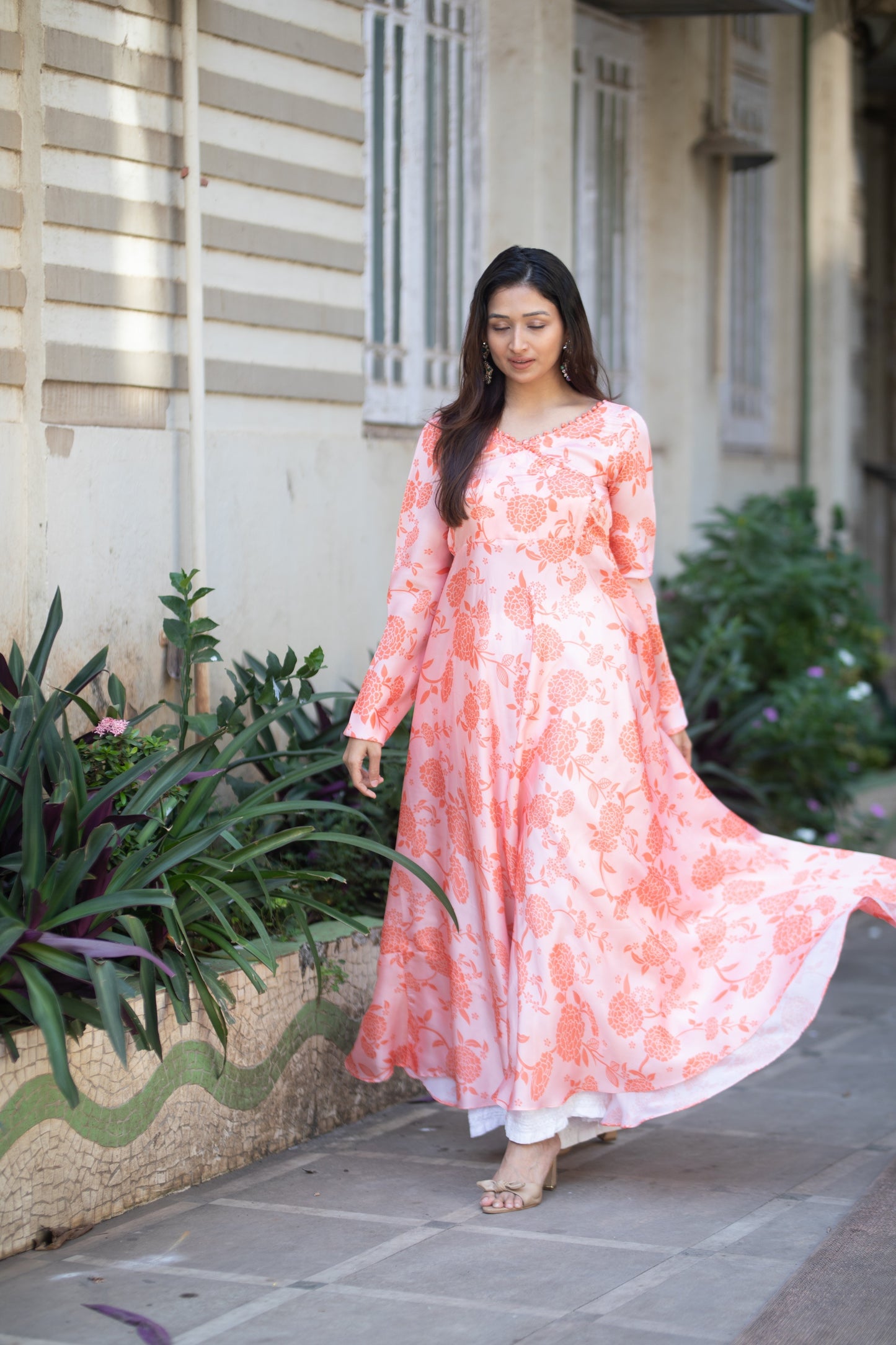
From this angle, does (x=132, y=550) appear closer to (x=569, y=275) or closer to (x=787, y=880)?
(x=569, y=275)

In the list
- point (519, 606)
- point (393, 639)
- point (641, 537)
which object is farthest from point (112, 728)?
point (641, 537)

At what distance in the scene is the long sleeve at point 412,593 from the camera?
4074 millimetres

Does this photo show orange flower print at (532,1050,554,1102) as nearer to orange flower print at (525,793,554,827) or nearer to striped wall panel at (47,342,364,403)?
orange flower print at (525,793,554,827)

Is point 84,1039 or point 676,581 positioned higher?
point 676,581

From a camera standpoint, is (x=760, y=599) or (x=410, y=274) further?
(x=760, y=599)

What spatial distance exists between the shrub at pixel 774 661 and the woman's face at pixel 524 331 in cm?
268

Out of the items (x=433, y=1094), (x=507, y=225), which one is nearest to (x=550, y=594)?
(x=433, y=1094)

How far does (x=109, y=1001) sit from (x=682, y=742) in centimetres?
166

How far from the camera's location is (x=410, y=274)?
637 cm

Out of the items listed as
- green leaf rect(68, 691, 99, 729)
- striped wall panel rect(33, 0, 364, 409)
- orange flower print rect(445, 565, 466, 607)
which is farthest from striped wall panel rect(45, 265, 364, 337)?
orange flower print rect(445, 565, 466, 607)

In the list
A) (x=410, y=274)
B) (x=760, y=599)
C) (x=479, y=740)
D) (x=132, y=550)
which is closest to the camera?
(x=479, y=740)

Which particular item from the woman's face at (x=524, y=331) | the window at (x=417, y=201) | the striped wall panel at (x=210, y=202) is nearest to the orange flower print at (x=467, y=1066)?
the woman's face at (x=524, y=331)

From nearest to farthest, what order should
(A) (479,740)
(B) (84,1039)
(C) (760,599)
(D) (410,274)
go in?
1. (B) (84,1039)
2. (A) (479,740)
3. (D) (410,274)
4. (C) (760,599)

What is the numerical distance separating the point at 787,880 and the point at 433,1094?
0.95m
